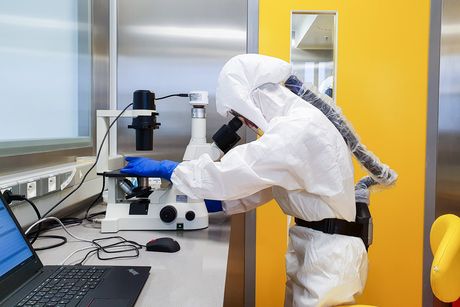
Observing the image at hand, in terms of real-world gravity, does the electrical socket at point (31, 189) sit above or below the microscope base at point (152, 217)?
above

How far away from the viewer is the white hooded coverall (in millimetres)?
987

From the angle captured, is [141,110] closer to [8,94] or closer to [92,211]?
[8,94]

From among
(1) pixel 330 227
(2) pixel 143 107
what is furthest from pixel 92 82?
(1) pixel 330 227

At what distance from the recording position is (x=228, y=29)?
6.21 ft

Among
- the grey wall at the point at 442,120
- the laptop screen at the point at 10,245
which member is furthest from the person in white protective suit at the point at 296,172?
the grey wall at the point at 442,120

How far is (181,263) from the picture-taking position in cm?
94

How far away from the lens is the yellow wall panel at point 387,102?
5.89 feet

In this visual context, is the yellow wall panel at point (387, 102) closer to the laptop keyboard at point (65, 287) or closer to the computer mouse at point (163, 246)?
the computer mouse at point (163, 246)

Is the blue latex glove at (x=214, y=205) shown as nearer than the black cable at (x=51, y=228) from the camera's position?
No

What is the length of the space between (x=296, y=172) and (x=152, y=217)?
57 cm

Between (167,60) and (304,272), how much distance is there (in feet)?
4.49

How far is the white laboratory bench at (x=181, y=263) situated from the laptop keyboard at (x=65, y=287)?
11 cm

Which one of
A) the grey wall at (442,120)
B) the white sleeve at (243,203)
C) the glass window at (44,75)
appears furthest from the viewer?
the grey wall at (442,120)

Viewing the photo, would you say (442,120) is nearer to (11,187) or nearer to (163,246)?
(163,246)
